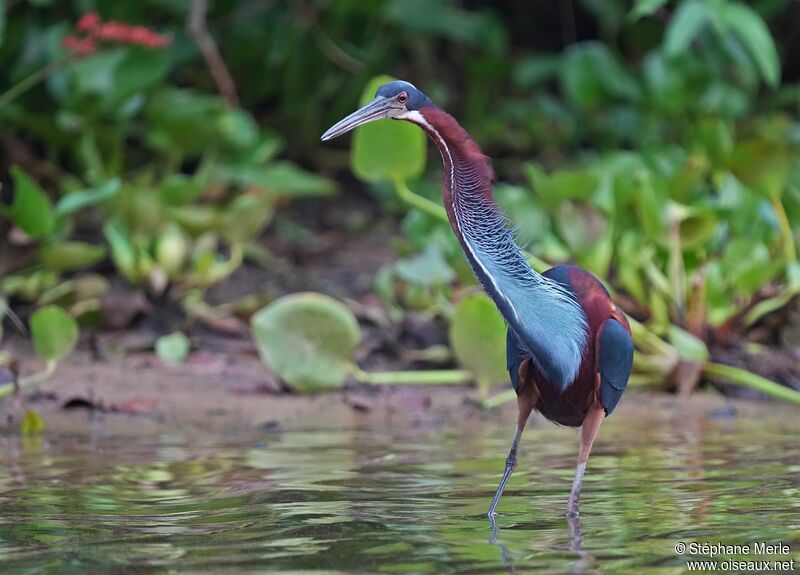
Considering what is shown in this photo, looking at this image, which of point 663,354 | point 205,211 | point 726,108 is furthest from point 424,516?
point 726,108

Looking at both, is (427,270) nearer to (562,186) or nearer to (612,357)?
(562,186)

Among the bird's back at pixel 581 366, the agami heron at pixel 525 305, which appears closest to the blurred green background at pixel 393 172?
the bird's back at pixel 581 366

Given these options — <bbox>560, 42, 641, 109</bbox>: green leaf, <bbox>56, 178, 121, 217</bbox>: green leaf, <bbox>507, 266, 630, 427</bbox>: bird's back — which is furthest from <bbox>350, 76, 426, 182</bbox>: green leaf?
<bbox>560, 42, 641, 109</bbox>: green leaf

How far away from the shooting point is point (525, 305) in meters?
3.48

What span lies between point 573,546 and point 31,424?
2.61m

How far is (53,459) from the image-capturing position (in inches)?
173

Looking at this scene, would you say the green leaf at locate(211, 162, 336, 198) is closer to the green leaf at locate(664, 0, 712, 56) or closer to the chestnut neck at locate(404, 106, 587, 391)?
the green leaf at locate(664, 0, 712, 56)

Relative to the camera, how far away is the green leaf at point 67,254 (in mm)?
6301

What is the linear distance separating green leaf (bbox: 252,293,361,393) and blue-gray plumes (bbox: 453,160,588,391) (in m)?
1.89

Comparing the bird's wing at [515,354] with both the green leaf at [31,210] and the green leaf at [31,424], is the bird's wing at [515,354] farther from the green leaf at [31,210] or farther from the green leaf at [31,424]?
the green leaf at [31,210]

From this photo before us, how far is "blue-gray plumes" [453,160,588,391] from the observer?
3.44m

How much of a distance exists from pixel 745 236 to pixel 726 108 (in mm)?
2236

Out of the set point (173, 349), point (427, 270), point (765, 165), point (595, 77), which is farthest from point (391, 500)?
point (595, 77)

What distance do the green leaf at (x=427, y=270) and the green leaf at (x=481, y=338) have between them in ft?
1.99
